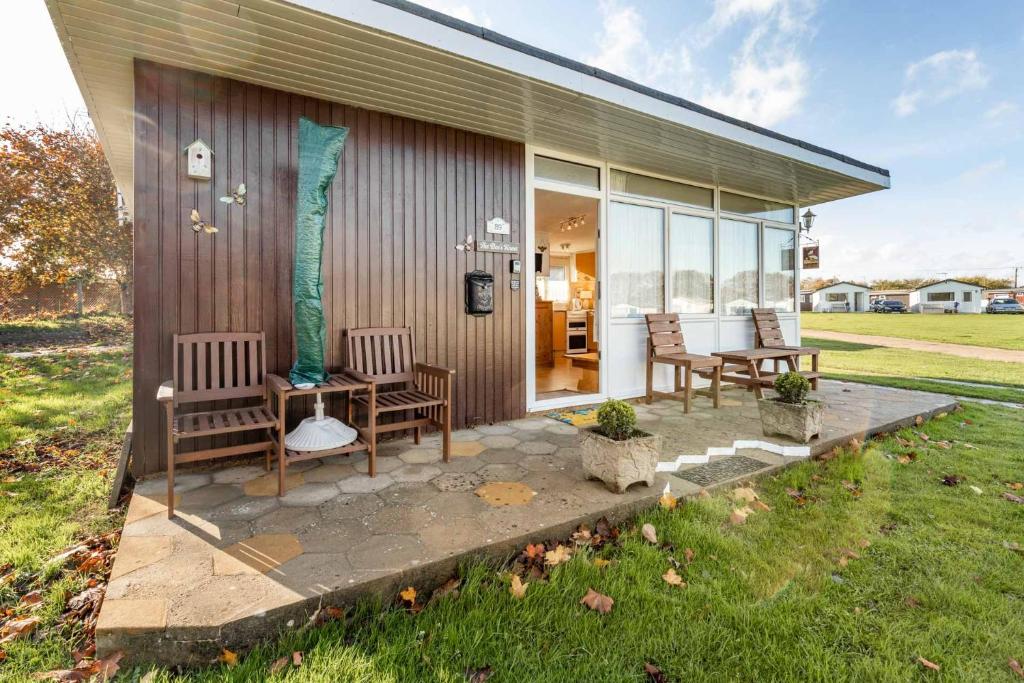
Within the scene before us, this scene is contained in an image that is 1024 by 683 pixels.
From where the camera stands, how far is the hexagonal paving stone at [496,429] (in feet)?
12.9

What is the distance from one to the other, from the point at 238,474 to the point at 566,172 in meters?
3.94

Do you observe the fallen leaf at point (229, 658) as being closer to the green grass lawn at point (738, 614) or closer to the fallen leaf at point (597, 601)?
the green grass lawn at point (738, 614)

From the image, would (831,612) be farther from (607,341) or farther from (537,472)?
(607,341)

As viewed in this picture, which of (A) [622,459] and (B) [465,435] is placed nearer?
(A) [622,459]

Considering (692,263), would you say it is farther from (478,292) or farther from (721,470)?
(721,470)

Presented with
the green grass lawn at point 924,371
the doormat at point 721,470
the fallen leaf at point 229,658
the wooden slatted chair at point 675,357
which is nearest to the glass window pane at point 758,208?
the wooden slatted chair at point 675,357

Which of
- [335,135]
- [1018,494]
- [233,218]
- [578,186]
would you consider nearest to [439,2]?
[335,135]

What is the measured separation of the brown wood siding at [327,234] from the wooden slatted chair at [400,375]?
6.4 inches

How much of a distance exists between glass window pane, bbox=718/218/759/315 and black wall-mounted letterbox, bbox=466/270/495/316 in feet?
11.9

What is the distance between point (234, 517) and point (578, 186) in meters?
4.15

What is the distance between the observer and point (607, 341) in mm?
5098

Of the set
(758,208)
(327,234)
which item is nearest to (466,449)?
(327,234)

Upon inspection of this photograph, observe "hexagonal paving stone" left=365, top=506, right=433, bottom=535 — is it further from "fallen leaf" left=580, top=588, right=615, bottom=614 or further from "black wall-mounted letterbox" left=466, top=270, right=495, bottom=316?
"black wall-mounted letterbox" left=466, top=270, right=495, bottom=316

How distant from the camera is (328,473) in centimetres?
294
